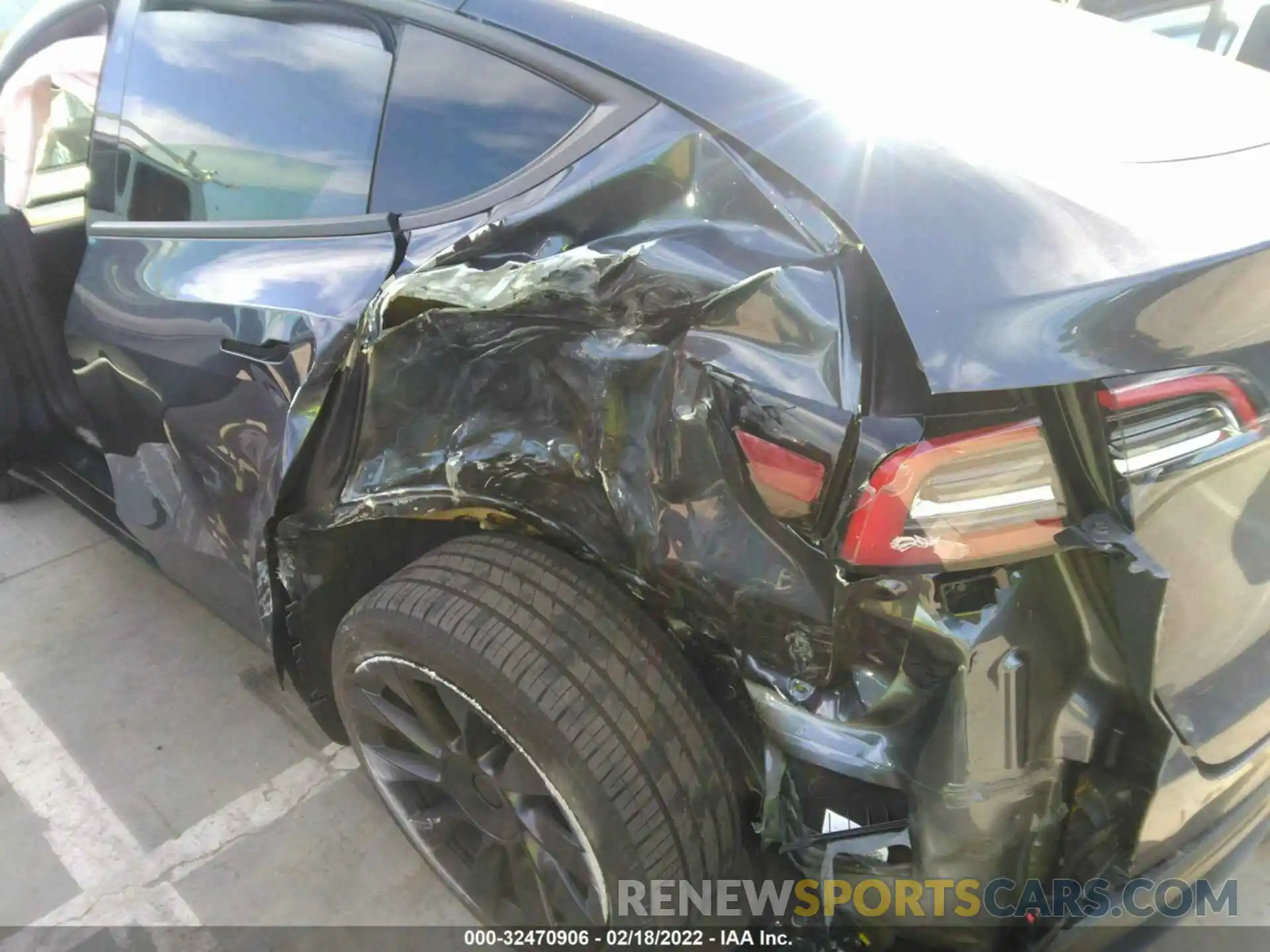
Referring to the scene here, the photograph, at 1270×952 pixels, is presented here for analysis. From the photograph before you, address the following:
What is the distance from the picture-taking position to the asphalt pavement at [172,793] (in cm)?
206

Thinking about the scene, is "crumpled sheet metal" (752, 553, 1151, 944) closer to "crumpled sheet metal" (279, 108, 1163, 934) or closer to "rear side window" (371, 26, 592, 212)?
"crumpled sheet metal" (279, 108, 1163, 934)

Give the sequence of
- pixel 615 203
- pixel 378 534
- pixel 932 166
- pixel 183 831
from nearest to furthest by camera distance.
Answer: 1. pixel 932 166
2. pixel 615 203
3. pixel 378 534
4. pixel 183 831

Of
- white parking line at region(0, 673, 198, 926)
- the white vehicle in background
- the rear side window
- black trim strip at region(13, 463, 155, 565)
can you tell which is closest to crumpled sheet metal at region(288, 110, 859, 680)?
the rear side window

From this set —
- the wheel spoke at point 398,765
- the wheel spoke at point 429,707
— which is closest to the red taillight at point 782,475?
the wheel spoke at point 429,707

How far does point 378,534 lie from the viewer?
1.91m

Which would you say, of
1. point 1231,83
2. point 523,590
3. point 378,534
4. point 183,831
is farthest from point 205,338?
point 1231,83

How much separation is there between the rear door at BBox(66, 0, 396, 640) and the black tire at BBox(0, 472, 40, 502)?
4.58 feet

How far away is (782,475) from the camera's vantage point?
46.3 inches

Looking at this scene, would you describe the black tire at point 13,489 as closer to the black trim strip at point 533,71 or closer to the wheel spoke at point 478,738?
the black trim strip at point 533,71

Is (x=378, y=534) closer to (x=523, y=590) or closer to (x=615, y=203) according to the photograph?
(x=523, y=590)

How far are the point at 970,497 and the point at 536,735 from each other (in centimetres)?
79

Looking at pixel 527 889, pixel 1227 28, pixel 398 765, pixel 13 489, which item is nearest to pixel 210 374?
pixel 398 765

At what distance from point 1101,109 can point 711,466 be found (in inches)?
35.0

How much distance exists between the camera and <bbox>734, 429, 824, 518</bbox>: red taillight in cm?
115
